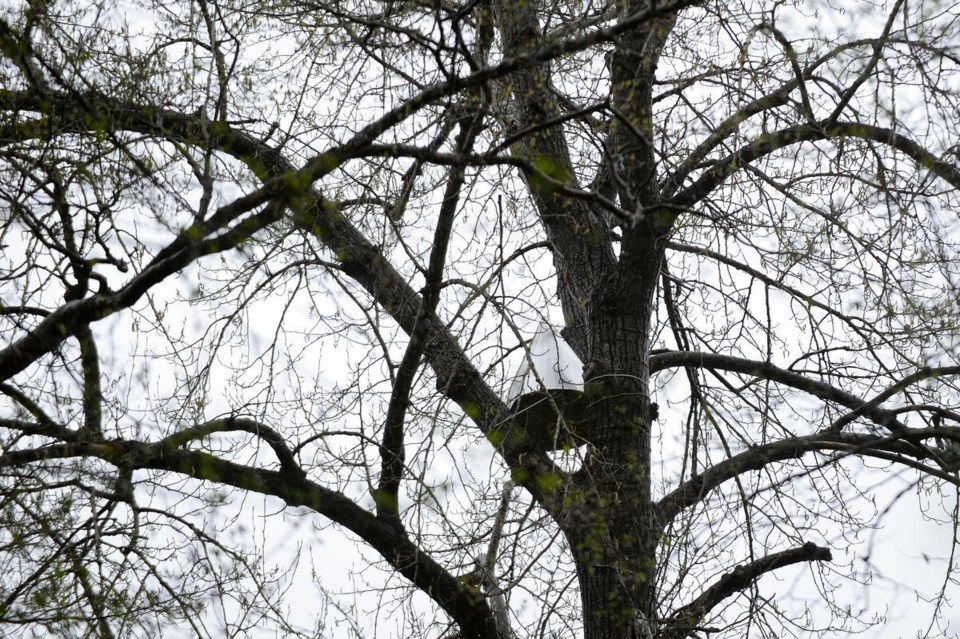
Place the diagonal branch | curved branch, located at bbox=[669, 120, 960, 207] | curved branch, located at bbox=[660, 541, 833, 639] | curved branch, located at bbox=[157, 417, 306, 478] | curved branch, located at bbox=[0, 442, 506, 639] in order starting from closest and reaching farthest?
the diagonal branch
curved branch, located at bbox=[0, 442, 506, 639]
curved branch, located at bbox=[157, 417, 306, 478]
curved branch, located at bbox=[669, 120, 960, 207]
curved branch, located at bbox=[660, 541, 833, 639]

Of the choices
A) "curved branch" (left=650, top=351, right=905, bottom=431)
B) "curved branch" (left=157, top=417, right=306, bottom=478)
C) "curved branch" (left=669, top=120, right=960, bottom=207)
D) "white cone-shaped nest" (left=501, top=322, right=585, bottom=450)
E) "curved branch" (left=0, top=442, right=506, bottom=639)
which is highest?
"curved branch" (left=669, top=120, right=960, bottom=207)

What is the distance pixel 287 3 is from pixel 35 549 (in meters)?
2.73

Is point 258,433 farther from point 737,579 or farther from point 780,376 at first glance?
point 780,376

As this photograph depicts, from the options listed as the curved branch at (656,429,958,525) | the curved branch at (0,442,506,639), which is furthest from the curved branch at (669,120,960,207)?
the curved branch at (0,442,506,639)

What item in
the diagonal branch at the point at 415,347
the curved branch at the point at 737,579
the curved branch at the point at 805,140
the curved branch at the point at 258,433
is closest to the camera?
the diagonal branch at the point at 415,347

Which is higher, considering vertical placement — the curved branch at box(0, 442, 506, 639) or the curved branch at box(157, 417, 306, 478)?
the curved branch at box(157, 417, 306, 478)

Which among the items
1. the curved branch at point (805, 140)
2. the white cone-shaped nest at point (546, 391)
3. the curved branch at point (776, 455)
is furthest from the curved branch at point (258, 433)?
the curved branch at point (805, 140)

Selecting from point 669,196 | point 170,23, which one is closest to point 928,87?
point 669,196

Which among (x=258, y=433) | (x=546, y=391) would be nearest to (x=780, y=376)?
(x=546, y=391)

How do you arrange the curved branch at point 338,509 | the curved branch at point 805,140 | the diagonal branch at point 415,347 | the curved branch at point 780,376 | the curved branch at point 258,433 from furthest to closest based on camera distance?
the curved branch at point 780,376 → the curved branch at point 805,140 → the curved branch at point 258,433 → the curved branch at point 338,509 → the diagonal branch at point 415,347

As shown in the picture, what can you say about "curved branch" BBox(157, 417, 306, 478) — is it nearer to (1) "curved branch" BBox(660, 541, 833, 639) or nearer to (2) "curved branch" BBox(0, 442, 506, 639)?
(2) "curved branch" BBox(0, 442, 506, 639)

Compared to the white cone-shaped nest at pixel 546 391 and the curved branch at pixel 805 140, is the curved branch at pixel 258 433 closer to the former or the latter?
the white cone-shaped nest at pixel 546 391

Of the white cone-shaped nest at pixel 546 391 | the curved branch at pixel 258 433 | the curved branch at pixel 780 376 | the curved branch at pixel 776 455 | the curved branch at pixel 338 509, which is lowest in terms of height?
the curved branch at pixel 338 509

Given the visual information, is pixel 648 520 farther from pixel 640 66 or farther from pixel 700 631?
pixel 640 66
